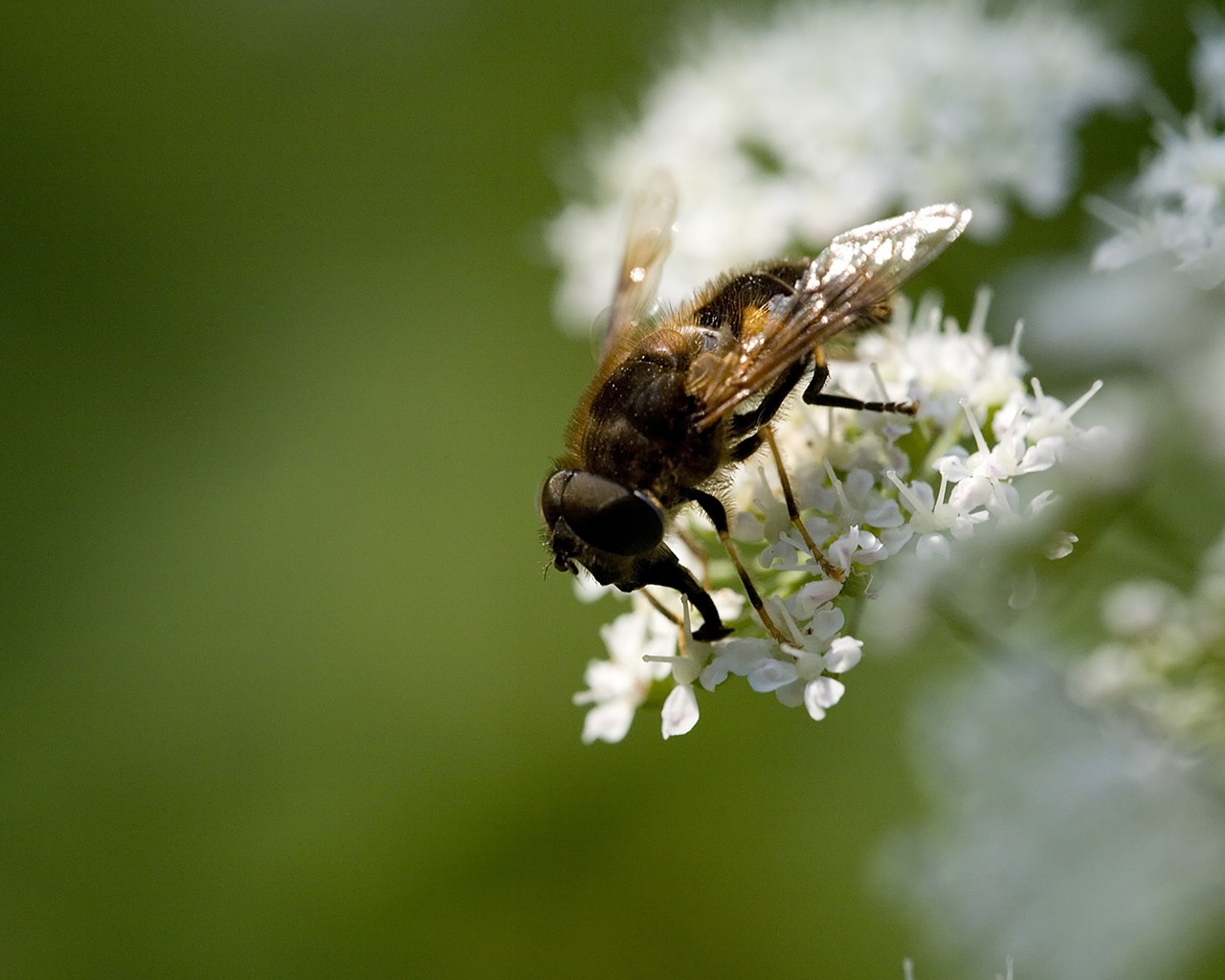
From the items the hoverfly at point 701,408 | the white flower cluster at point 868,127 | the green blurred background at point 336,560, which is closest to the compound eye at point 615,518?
the hoverfly at point 701,408

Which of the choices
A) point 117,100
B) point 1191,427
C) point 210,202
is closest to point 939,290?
point 1191,427

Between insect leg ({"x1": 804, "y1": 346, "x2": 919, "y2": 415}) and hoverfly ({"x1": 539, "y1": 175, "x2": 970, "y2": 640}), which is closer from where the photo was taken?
hoverfly ({"x1": 539, "y1": 175, "x2": 970, "y2": 640})

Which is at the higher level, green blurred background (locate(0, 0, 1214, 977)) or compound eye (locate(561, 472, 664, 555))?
green blurred background (locate(0, 0, 1214, 977))

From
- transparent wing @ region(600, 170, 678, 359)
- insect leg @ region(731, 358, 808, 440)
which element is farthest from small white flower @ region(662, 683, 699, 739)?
transparent wing @ region(600, 170, 678, 359)

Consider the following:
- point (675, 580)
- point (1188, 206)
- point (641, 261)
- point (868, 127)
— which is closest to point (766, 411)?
point (675, 580)

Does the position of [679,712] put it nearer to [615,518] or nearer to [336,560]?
[615,518]

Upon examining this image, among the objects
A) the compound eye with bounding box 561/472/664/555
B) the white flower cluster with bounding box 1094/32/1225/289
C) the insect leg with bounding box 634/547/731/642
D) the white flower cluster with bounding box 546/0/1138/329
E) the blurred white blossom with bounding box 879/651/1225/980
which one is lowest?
the blurred white blossom with bounding box 879/651/1225/980

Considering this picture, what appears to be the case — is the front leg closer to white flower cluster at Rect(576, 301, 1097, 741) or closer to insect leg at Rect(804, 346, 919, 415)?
white flower cluster at Rect(576, 301, 1097, 741)

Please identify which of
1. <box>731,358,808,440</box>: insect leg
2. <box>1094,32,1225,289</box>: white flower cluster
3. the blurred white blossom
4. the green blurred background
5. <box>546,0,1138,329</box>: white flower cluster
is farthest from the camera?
the green blurred background
